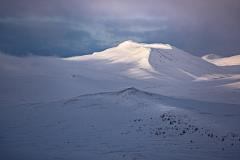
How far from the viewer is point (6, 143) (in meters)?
11.1

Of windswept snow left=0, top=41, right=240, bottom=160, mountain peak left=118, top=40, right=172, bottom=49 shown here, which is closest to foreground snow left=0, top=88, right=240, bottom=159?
windswept snow left=0, top=41, right=240, bottom=160

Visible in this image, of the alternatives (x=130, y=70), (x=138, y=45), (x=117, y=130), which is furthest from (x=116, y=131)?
(x=138, y=45)

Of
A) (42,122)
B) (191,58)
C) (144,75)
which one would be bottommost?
(42,122)

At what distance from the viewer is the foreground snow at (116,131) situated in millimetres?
9367

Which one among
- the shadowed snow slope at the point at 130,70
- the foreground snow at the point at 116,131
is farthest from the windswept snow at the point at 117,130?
the shadowed snow slope at the point at 130,70

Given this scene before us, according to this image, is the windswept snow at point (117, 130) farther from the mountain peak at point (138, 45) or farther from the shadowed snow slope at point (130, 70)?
the mountain peak at point (138, 45)

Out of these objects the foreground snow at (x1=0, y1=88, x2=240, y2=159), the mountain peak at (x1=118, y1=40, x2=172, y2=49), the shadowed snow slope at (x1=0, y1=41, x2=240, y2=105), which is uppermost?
the mountain peak at (x1=118, y1=40, x2=172, y2=49)

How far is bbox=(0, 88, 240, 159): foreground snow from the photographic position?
30.7 feet

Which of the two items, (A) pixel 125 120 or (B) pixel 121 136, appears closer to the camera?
(B) pixel 121 136

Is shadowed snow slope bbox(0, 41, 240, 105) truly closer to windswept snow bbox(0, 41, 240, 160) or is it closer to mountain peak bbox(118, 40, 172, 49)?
mountain peak bbox(118, 40, 172, 49)

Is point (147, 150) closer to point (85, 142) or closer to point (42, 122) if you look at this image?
point (85, 142)

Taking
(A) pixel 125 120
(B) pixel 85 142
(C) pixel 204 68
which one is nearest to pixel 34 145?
(B) pixel 85 142

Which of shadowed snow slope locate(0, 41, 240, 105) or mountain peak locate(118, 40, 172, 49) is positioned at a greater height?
mountain peak locate(118, 40, 172, 49)

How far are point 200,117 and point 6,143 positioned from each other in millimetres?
15046
